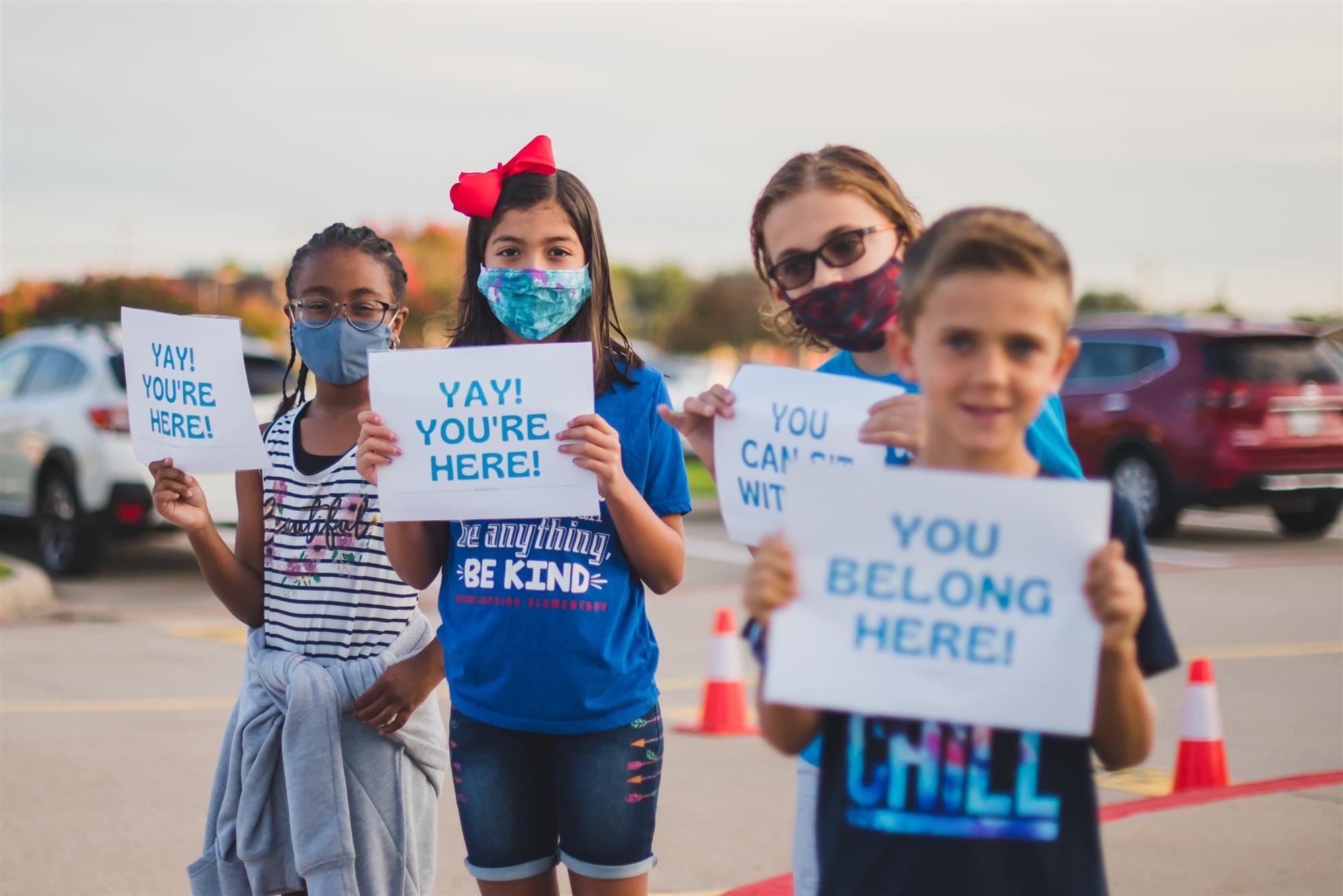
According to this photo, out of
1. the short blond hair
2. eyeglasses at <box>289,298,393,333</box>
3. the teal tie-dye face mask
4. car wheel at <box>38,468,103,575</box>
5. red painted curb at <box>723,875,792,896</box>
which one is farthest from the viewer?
Answer: car wheel at <box>38,468,103,575</box>

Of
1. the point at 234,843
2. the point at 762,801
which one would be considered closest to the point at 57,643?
the point at 762,801

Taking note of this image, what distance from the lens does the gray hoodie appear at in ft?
10.5

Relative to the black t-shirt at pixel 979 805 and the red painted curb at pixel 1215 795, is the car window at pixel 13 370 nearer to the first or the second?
the red painted curb at pixel 1215 795

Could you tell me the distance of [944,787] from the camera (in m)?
2.07

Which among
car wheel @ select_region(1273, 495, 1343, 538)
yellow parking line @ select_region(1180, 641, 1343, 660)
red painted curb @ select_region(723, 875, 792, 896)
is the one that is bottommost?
car wheel @ select_region(1273, 495, 1343, 538)

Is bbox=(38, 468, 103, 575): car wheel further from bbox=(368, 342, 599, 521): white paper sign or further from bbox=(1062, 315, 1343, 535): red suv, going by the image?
bbox=(368, 342, 599, 521): white paper sign

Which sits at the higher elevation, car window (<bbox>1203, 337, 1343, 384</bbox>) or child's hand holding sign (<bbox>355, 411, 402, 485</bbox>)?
child's hand holding sign (<bbox>355, 411, 402, 485</bbox>)

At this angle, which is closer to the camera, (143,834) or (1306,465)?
(143,834)

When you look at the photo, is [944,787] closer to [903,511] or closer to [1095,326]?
[903,511]

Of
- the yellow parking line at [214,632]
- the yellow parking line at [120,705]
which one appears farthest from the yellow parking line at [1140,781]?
the yellow parking line at [214,632]

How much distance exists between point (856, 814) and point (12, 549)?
45.3 feet

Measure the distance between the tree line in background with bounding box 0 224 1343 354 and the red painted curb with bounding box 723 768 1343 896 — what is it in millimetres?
2416

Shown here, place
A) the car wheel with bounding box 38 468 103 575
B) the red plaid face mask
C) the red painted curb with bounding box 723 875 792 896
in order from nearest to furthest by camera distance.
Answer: the red plaid face mask, the red painted curb with bounding box 723 875 792 896, the car wheel with bounding box 38 468 103 575

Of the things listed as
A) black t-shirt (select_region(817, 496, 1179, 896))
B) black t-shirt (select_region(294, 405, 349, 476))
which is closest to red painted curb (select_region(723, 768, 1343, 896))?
black t-shirt (select_region(294, 405, 349, 476))
